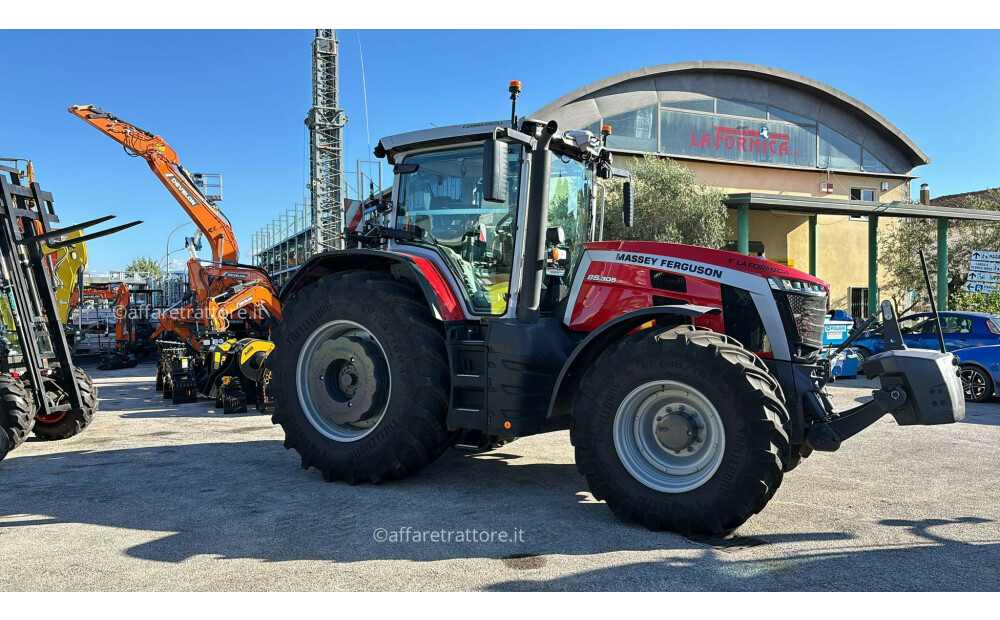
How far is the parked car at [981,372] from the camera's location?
11188mm

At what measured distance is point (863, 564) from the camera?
3814mm

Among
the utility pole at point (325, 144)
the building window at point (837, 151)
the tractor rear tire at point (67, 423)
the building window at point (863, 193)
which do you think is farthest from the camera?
the building window at point (863, 193)

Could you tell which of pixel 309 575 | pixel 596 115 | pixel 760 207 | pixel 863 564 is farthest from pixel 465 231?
→ pixel 596 115

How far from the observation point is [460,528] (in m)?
4.52

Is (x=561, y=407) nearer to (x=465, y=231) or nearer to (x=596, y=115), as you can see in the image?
(x=465, y=231)

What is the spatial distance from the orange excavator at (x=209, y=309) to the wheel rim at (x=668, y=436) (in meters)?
5.54

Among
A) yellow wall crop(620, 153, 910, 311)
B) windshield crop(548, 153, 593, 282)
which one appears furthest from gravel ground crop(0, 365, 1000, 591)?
yellow wall crop(620, 153, 910, 311)

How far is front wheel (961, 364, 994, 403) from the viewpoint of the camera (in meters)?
11.2

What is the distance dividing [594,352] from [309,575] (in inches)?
89.4

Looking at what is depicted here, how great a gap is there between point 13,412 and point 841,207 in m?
21.4

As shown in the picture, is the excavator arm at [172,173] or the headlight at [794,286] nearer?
the headlight at [794,286]

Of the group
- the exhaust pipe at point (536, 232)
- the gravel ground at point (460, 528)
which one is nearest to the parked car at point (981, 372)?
the gravel ground at point (460, 528)

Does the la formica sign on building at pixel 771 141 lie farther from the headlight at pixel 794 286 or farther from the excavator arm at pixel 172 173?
the headlight at pixel 794 286

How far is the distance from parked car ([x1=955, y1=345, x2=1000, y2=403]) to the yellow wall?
14.0 metres
